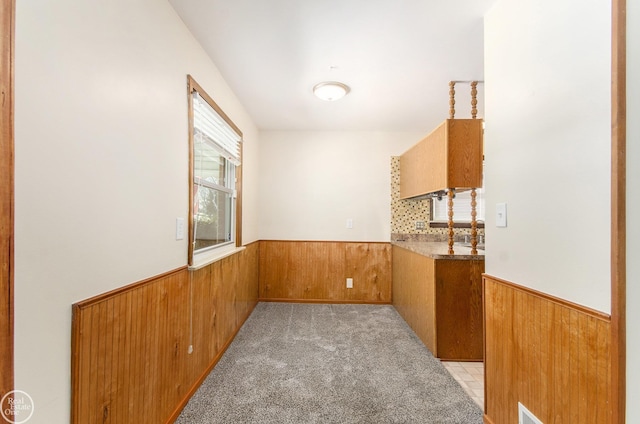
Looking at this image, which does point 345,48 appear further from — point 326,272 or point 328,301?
point 328,301

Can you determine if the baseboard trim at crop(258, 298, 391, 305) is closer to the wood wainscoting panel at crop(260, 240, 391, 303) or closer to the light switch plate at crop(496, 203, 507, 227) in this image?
the wood wainscoting panel at crop(260, 240, 391, 303)

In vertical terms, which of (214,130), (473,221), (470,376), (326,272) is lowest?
(470,376)

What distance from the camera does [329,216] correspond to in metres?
3.55

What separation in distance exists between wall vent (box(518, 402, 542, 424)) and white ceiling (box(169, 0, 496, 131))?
6.76 ft

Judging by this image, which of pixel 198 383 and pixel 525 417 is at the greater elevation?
pixel 525 417

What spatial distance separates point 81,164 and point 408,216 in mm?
3331

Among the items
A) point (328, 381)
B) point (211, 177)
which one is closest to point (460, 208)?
point (328, 381)

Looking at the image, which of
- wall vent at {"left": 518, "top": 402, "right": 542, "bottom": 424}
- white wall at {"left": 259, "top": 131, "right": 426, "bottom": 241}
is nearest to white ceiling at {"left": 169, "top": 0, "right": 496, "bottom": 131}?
white wall at {"left": 259, "top": 131, "right": 426, "bottom": 241}

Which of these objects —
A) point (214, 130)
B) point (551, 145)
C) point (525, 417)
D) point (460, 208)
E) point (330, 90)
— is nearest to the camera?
point (551, 145)

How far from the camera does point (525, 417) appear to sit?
117 centimetres

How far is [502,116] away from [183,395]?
2427 millimetres

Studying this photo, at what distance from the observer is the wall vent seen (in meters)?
1.12

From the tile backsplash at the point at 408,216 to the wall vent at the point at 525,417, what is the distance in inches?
91.9
